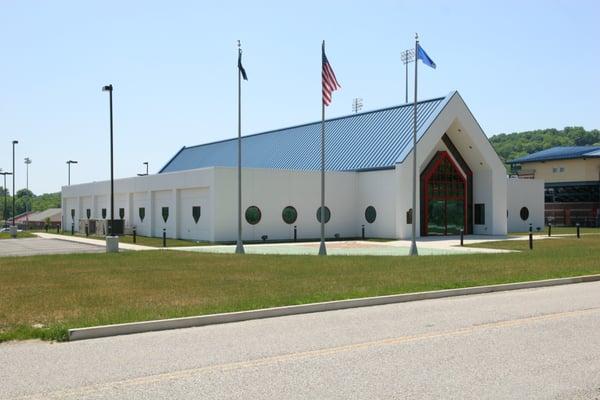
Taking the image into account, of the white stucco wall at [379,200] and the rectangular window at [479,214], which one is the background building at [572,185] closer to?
the rectangular window at [479,214]

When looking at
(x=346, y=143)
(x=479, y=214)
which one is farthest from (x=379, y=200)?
(x=479, y=214)

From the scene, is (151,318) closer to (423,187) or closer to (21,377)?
(21,377)

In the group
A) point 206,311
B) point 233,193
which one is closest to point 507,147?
point 233,193

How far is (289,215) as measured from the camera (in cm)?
3891

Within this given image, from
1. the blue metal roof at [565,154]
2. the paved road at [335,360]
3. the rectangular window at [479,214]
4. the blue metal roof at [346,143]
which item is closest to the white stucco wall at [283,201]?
the blue metal roof at [346,143]

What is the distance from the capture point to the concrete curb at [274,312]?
9898 mm

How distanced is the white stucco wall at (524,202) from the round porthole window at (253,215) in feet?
79.0

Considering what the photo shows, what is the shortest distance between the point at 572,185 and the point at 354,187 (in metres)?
34.8

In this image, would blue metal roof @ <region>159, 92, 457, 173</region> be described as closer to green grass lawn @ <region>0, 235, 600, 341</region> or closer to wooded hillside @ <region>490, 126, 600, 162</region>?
green grass lawn @ <region>0, 235, 600, 341</region>

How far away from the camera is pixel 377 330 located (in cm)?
1001

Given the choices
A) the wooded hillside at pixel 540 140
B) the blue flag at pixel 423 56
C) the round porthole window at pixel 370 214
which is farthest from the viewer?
the wooded hillside at pixel 540 140

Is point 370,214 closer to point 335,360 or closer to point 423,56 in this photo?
point 423,56

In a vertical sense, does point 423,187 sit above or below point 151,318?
above

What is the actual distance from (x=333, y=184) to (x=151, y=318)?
30333 millimetres
